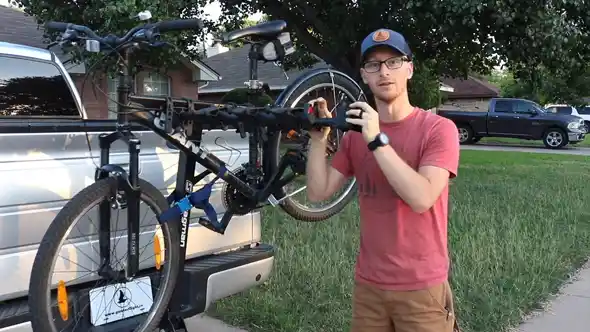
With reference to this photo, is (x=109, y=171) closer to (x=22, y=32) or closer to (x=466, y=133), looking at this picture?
(x=22, y=32)

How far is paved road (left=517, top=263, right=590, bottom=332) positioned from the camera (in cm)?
429

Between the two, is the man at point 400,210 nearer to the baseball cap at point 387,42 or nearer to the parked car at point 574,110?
the baseball cap at point 387,42

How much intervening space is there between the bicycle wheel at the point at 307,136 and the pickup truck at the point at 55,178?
30 centimetres

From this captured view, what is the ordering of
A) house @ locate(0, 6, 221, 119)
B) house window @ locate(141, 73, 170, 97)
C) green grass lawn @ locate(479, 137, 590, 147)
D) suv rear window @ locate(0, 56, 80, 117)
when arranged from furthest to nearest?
green grass lawn @ locate(479, 137, 590, 147) → house window @ locate(141, 73, 170, 97) → house @ locate(0, 6, 221, 119) → suv rear window @ locate(0, 56, 80, 117)

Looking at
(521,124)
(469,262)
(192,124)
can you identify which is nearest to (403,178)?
(192,124)

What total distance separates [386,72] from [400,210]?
53cm

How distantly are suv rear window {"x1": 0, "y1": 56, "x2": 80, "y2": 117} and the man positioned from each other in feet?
8.30

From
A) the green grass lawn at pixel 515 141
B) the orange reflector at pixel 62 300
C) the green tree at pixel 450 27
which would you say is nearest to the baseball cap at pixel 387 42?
the orange reflector at pixel 62 300

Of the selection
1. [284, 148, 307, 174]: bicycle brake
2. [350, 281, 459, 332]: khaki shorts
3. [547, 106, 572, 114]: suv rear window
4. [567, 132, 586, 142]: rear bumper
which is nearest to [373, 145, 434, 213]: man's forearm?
[350, 281, 459, 332]: khaki shorts

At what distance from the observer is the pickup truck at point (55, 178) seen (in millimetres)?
2562

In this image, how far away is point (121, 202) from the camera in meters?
2.72

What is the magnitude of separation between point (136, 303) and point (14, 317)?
0.62m

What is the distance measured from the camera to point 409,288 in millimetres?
2314

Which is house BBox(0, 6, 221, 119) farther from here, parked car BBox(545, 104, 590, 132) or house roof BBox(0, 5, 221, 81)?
parked car BBox(545, 104, 590, 132)
